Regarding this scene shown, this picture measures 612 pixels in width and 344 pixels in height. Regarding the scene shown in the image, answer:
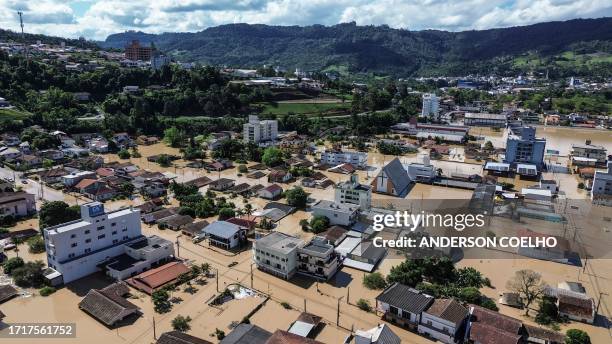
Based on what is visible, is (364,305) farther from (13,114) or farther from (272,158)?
(13,114)

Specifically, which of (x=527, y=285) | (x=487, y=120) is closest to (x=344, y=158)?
(x=527, y=285)

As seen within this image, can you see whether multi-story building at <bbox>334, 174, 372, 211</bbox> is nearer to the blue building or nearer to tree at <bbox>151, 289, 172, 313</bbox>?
tree at <bbox>151, 289, 172, 313</bbox>

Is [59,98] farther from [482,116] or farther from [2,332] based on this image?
[482,116]

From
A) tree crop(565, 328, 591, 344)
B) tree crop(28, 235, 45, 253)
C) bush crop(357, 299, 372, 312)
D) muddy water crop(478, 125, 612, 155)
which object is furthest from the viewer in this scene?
muddy water crop(478, 125, 612, 155)

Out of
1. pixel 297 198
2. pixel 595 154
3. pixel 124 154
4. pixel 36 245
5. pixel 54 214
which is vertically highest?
pixel 595 154

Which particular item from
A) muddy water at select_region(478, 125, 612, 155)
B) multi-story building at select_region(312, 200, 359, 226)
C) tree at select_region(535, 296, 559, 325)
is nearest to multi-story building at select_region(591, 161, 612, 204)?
muddy water at select_region(478, 125, 612, 155)

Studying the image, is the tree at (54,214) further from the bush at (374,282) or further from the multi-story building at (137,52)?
the multi-story building at (137,52)
